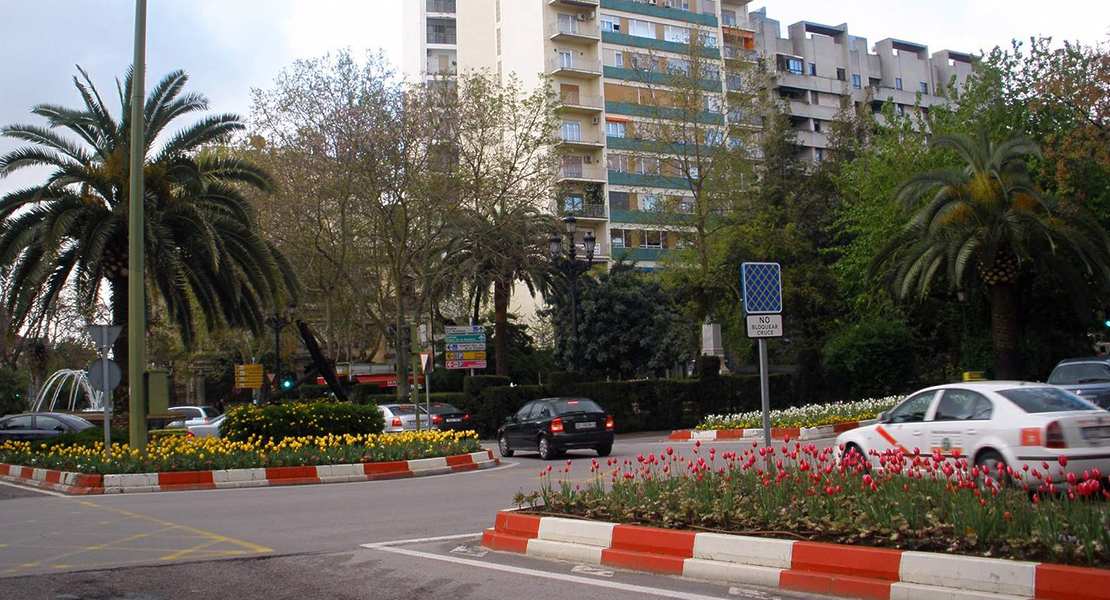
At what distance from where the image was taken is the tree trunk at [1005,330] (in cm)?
3272

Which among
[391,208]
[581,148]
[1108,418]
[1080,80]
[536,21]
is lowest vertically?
[1108,418]

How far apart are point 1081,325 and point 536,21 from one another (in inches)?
1574

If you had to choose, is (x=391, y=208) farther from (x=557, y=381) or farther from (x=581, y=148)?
(x=581, y=148)

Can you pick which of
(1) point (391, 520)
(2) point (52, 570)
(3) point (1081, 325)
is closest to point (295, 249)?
(1) point (391, 520)

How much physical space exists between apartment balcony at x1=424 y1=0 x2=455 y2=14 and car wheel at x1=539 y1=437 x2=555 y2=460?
6215 cm

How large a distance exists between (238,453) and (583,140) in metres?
48.7

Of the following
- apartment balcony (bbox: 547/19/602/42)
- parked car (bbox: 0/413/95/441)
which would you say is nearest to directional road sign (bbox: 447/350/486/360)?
parked car (bbox: 0/413/95/441)

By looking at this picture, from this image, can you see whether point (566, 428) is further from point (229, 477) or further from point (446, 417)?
point (446, 417)

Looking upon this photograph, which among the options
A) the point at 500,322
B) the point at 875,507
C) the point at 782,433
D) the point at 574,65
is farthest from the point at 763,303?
the point at 574,65

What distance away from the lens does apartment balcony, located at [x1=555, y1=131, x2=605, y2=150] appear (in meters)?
64.1

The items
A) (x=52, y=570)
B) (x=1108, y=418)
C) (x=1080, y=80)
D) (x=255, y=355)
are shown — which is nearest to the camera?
(x=52, y=570)

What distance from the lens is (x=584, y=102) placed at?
65062 mm

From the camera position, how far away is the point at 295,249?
36.9 meters

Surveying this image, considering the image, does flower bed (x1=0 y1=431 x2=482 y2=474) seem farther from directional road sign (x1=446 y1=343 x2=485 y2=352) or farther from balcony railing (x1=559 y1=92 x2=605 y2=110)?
balcony railing (x1=559 y1=92 x2=605 y2=110)
